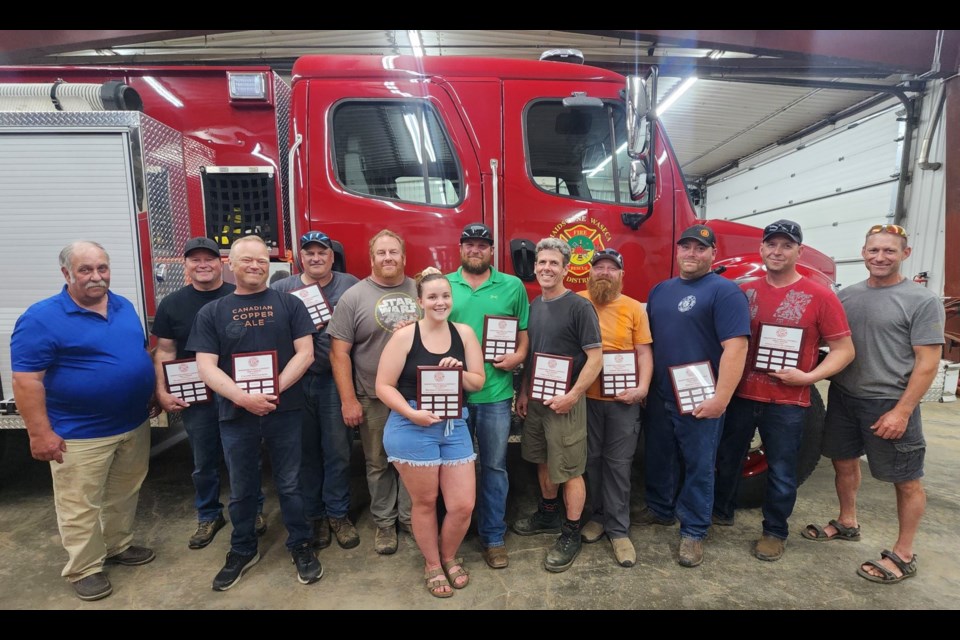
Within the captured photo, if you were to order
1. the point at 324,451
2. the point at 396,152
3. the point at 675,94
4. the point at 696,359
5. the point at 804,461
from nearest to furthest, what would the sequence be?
the point at 696,359 < the point at 324,451 < the point at 396,152 < the point at 804,461 < the point at 675,94

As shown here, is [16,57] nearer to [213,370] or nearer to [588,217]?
[213,370]

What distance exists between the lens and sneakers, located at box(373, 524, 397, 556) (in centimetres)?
257

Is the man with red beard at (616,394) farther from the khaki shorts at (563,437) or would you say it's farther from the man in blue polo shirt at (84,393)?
the man in blue polo shirt at (84,393)

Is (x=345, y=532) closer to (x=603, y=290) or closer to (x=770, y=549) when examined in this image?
(x=603, y=290)

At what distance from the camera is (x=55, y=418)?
7.22 feet

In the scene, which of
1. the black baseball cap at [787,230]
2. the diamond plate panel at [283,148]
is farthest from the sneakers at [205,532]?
the black baseball cap at [787,230]

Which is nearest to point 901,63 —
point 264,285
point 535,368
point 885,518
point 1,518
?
point 885,518

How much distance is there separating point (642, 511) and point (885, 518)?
1518 millimetres

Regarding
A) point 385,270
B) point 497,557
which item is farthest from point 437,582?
point 385,270

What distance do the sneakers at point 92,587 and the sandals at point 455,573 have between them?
1598 millimetres

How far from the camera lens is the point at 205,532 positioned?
272 cm

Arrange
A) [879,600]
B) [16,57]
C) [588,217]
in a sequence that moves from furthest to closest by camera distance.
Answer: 1. [16,57]
2. [588,217]
3. [879,600]

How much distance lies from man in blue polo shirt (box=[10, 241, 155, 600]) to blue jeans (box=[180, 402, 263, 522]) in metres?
0.21

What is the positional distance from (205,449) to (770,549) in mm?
3064
